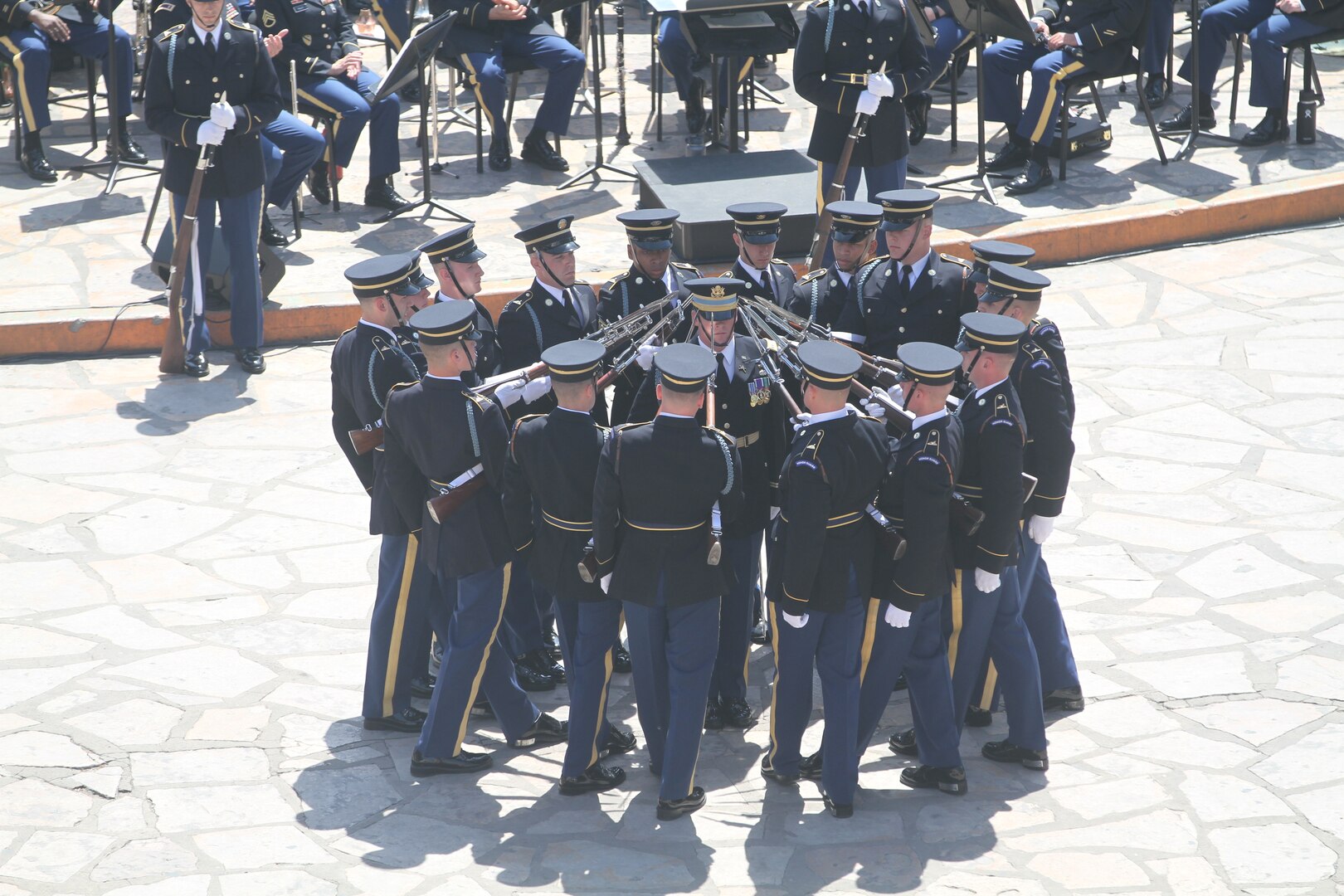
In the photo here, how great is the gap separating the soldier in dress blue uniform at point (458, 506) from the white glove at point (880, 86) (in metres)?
3.99

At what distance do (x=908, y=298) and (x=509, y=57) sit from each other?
590 centimetres

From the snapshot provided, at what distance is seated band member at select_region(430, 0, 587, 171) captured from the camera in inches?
434

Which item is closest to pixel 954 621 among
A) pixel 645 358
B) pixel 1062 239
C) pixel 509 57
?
pixel 645 358

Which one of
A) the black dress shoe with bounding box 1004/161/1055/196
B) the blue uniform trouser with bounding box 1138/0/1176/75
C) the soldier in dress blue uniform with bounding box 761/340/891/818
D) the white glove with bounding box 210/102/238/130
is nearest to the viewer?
the soldier in dress blue uniform with bounding box 761/340/891/818

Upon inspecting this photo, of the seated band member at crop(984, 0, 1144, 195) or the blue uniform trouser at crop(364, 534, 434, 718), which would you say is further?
the seated band member at crop(984, 0, 1144, 195)

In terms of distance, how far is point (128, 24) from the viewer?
1421 cm

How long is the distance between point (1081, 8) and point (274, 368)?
611 centimetres

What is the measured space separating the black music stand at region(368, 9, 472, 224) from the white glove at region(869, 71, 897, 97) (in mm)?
2903

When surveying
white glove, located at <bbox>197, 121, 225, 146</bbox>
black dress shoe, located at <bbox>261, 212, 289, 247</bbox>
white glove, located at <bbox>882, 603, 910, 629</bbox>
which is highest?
white glove, located at <bbox>197, 121, 225, 146</bbox>

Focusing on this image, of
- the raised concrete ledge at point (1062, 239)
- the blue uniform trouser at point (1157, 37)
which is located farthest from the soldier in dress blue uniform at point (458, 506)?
the blue uniform trouser at point (1157, 37)

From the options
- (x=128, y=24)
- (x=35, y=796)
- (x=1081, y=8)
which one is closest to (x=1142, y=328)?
(x=1081, y=8)

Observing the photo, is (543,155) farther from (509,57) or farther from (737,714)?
(737,714)

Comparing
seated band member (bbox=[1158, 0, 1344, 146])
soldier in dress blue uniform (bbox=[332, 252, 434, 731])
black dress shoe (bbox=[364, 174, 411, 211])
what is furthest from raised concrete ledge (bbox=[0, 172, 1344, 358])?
soldier in dress blue uniform (bbox=[332, 252, 434, 731])

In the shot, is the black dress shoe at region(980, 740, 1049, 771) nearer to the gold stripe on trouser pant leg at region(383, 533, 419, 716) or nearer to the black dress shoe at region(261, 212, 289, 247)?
the gold stripe on trouser pant leg at region(383, 533, 419, 716)
